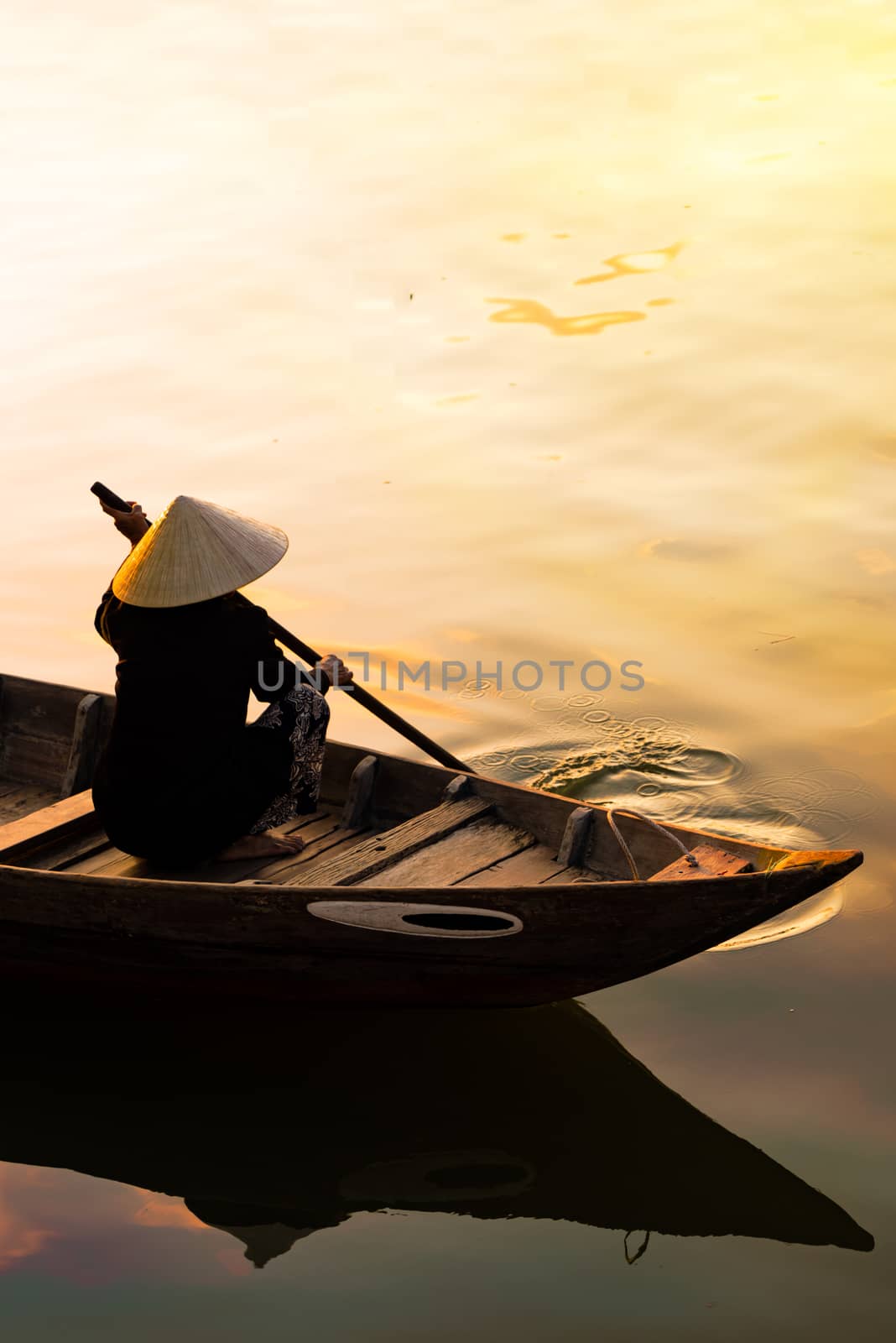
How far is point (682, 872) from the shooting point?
374cm

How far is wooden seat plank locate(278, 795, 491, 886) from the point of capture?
13.2ft

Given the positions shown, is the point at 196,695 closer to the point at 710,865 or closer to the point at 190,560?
the point at 190,560

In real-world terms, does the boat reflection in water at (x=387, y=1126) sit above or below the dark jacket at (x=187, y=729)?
below

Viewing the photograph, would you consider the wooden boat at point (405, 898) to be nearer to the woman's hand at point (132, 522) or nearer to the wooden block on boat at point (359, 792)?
the wooden block on boat at point (359, 792)

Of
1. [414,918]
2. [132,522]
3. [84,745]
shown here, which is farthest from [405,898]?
[84,745]

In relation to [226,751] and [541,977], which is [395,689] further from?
[541,977]

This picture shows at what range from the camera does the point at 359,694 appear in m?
4.40

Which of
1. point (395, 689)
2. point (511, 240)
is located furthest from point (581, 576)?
point (511, 240)

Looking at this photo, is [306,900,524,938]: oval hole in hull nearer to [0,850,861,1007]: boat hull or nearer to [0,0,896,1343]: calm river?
[0,850,861,1007]: boat hull

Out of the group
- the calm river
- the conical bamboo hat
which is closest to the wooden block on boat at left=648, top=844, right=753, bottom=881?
the calm river

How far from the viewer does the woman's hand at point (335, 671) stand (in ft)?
13.9

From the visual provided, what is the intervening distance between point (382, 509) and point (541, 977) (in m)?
3.81

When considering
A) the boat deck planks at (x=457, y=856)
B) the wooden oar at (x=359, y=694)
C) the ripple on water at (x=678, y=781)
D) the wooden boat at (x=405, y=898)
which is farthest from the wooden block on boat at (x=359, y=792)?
the ripple on water at (x=678, y=781)

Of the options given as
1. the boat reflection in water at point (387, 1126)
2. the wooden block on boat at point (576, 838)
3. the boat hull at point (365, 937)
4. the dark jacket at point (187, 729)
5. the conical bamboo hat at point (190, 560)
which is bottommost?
the boat reflection in water at point (387, 1126)
